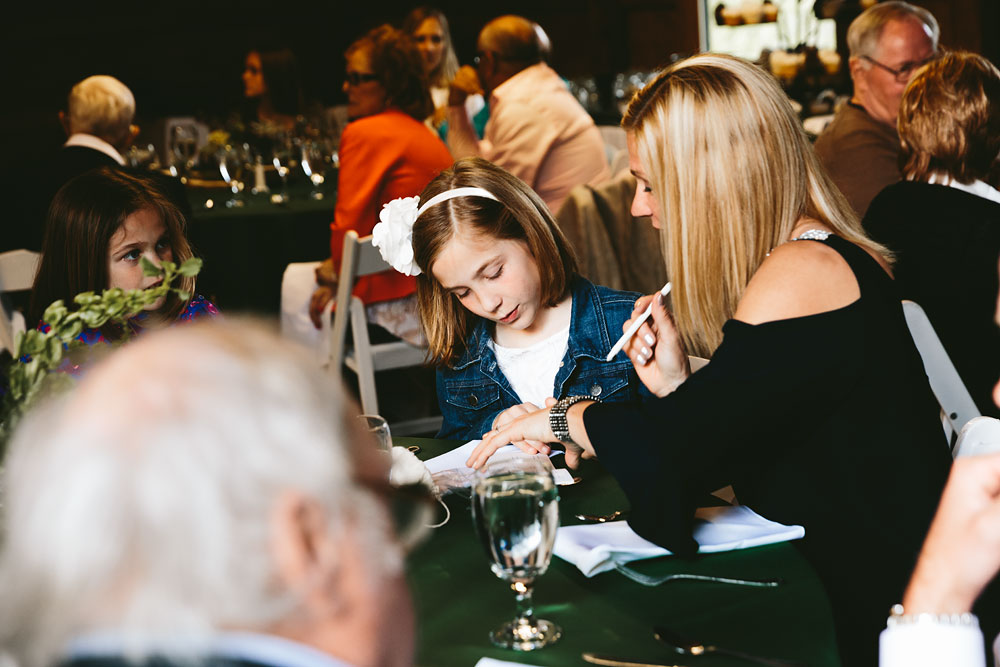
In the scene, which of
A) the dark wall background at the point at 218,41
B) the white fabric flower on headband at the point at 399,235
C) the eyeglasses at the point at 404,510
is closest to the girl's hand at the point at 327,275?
the white fabric flower on headband at the point at 399,235

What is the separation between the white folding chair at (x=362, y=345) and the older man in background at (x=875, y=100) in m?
1.67

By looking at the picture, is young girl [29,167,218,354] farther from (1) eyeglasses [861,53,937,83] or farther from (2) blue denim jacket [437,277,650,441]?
(1) eyeglasses [861,53,937,83]

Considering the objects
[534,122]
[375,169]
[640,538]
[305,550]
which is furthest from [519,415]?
[534,122]

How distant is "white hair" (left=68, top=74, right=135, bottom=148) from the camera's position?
4.32 metres

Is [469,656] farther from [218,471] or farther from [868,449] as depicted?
[868,449]

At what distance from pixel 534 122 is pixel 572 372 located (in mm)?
2550

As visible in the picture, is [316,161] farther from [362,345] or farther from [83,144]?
[362,345]

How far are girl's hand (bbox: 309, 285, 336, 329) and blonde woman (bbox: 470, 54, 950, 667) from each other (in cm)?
245

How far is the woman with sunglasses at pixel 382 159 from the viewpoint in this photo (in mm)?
3801

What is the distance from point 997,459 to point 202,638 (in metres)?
0.93

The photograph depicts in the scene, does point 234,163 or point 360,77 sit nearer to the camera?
point 360,77

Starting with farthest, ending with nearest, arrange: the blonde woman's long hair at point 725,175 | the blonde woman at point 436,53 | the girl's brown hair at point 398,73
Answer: the blonde woman at point 436,53, the girl's brown hair at point 398,73, the blonde woman's long hair at point 725,175

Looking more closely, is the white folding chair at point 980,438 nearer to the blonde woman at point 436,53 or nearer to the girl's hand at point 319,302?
the girl's hand at point 319,302

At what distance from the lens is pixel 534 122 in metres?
4.52
